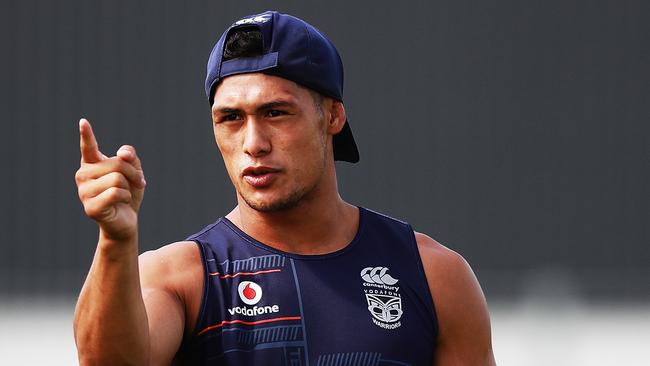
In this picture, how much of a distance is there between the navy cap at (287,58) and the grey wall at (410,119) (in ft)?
31.6

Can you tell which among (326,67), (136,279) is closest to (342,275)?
(326,67)

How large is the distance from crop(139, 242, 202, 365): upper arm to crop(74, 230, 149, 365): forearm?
0.56 ft

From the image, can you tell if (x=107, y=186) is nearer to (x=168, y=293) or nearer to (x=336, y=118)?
(x=168, y=293)

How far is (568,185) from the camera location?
1450 centimetres

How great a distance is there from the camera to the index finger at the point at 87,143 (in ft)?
10.6

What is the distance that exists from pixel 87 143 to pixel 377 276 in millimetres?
1395

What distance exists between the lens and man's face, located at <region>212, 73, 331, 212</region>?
13.6 feet

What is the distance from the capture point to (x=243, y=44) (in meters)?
4.24

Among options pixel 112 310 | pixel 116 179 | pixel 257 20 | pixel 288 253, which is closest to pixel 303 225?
pixel 288 253

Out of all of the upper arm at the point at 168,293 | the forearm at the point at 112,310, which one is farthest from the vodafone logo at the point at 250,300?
the forearm at the point at 112,310

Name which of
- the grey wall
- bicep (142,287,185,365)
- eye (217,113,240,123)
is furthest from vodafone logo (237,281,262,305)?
the grey wall

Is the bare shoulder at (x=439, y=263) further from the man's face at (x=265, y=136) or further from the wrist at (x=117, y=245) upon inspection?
the wrist at (x=117, y=245)

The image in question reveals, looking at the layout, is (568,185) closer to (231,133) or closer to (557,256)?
(557,256)

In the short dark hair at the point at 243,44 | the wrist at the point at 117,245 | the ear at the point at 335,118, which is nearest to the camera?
the wrist at the point at 117,245
